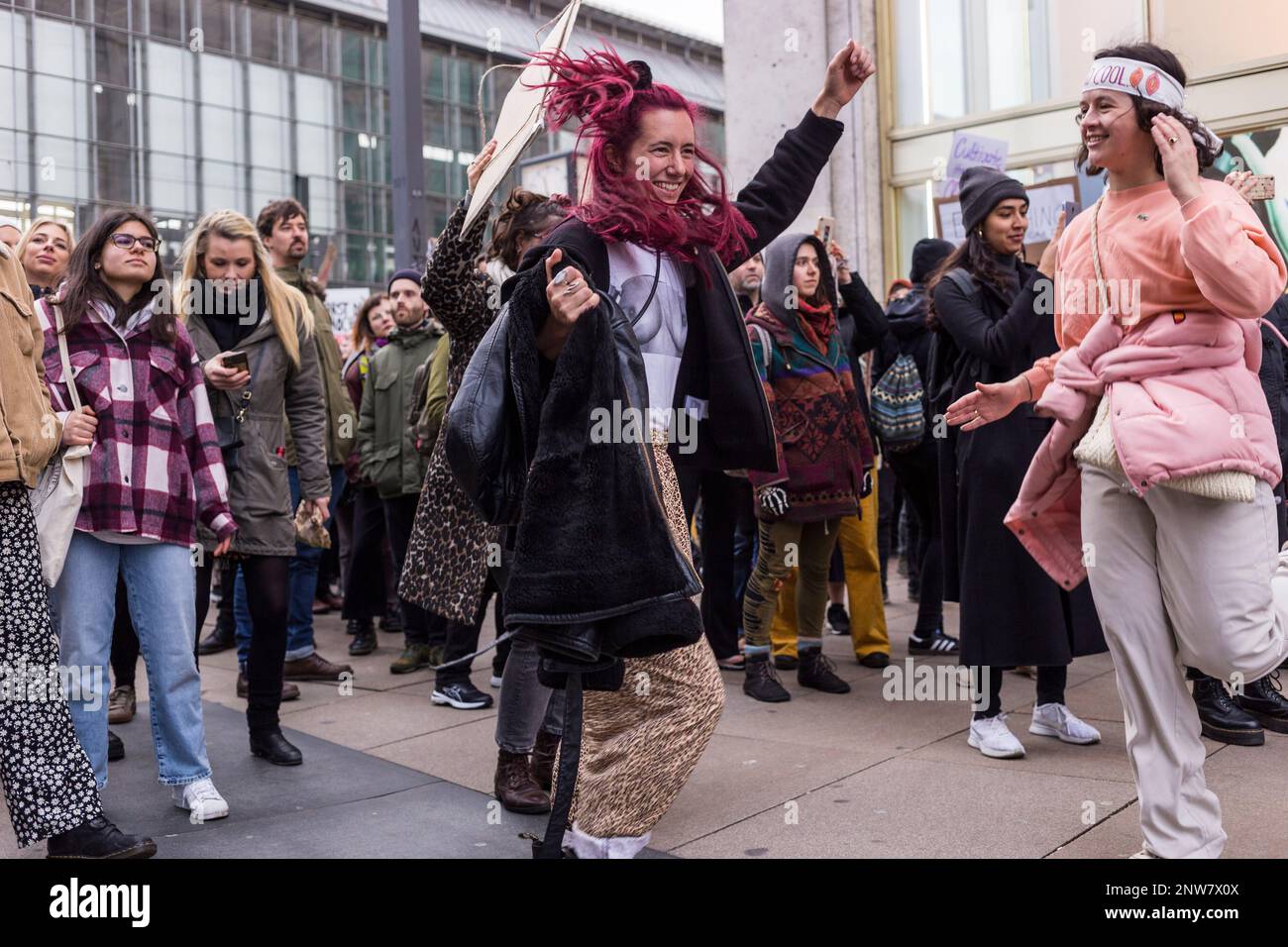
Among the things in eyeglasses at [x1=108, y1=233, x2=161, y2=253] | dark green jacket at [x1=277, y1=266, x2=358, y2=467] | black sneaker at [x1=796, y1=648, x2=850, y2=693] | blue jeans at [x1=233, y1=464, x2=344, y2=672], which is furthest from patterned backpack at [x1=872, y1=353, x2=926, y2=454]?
eyeglasses at [x1=108, y1=233, x2=161, y2=253]

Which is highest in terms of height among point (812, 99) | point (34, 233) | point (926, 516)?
point (812, 99)

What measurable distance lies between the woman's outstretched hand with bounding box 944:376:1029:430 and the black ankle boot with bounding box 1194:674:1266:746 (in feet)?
5.79

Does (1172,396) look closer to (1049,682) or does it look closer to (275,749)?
(1049,682)

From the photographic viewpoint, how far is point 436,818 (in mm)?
4230

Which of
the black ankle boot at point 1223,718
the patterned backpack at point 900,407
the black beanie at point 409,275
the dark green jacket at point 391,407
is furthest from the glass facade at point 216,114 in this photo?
the black ankle boot at point 1223,718

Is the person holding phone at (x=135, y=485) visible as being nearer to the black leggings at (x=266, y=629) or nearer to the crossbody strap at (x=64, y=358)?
the crossbody strap at (x=64, y=358)

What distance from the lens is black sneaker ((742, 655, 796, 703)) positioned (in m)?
5.85

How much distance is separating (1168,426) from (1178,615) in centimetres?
47

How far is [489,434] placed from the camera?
10.3 ft

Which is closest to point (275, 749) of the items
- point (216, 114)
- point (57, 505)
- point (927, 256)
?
point (57, 505)

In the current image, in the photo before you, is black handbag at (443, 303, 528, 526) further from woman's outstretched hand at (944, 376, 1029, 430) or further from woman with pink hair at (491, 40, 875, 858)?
woman's outstretched hand at (944, 376, 1029, 430)

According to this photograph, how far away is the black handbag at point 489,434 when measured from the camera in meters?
3.12

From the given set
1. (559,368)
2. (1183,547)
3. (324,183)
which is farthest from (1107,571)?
(324,183)
